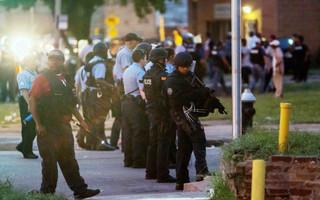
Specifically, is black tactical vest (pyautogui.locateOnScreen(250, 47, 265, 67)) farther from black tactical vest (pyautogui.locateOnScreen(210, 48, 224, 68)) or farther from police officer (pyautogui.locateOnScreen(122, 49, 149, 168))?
police officer (pyautogui.locateOnScreen(122, 49, 149, 168))

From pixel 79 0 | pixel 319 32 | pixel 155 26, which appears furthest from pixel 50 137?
pixel 155 26

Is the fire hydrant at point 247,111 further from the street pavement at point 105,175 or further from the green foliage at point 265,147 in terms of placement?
the green foliage at point 265,147

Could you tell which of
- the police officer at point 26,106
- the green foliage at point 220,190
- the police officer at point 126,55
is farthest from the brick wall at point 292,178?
the police officer at point 126,55

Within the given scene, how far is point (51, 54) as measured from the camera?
12.2 meters

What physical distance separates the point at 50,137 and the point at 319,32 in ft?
128

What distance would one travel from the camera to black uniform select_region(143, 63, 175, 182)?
14188mm

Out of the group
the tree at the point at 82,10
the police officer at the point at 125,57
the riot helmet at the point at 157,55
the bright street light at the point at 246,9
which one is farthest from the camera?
the bright street light at the point at 246,9

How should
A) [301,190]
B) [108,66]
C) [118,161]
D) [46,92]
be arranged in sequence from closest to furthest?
[301,190], [46,92], [118,161], [108,66]

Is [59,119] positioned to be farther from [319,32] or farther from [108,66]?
[319,32]

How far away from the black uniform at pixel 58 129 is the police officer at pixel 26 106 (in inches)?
164

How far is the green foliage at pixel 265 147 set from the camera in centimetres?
1059

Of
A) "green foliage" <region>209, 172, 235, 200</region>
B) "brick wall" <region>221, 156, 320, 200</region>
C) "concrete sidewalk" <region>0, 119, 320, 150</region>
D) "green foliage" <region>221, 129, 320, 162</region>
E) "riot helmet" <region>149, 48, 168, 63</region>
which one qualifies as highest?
"riot helmet" <region>149, 48, 168, 63</region>

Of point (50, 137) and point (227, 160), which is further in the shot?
point (50, 137)

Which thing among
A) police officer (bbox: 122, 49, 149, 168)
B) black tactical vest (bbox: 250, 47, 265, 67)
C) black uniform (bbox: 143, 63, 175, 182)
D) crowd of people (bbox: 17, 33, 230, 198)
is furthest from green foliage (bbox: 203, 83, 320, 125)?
black uniform (bbox: 143, 63, 175, 182)
